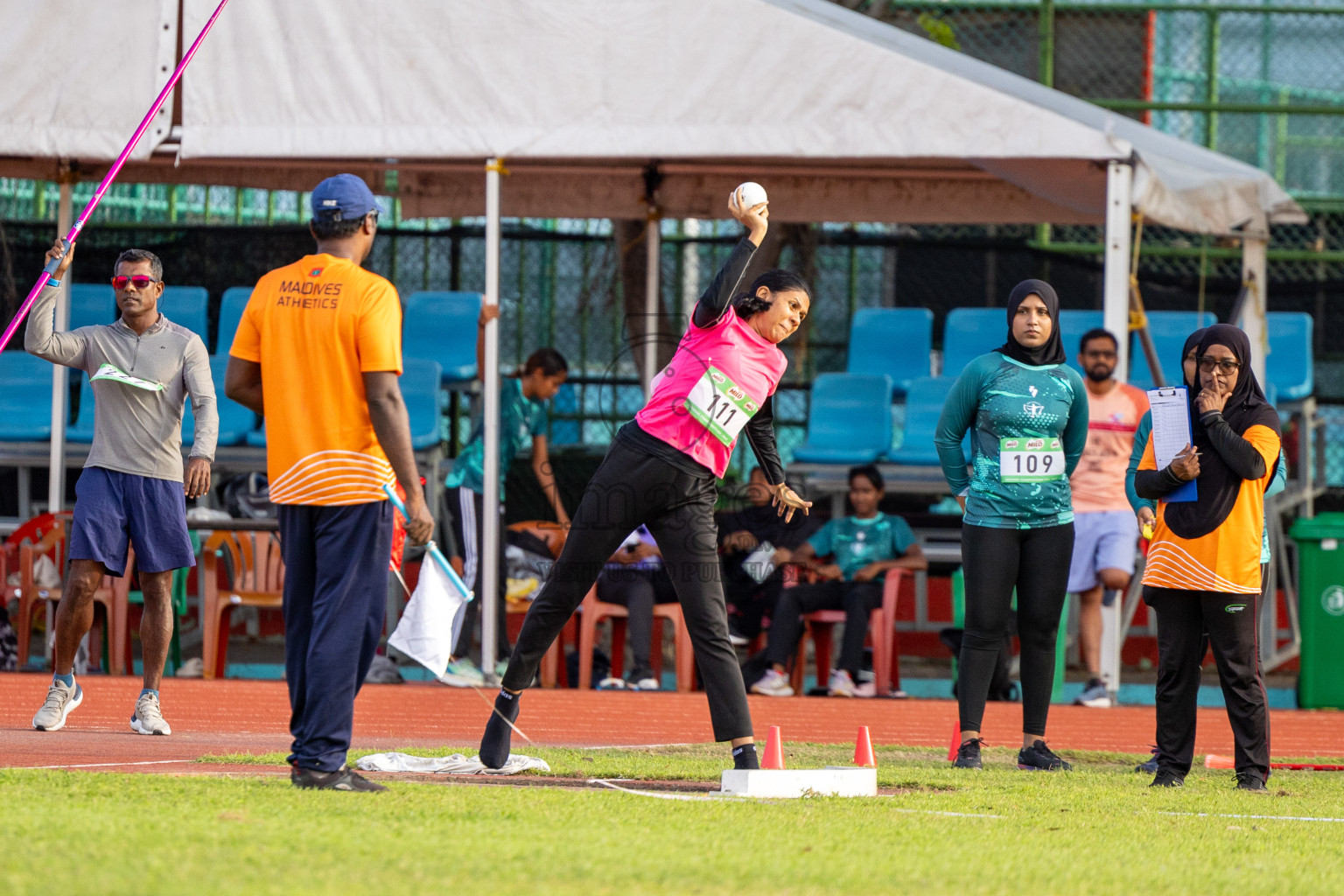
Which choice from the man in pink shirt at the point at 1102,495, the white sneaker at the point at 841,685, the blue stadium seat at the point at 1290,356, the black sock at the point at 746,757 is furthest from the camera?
the blue stadium seat at the point at 1290,356

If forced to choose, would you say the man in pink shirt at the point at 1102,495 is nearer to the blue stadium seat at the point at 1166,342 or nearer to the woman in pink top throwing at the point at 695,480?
the blue stadium seat at the point at 1166,342

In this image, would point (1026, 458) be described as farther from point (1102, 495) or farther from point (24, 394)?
point (24, 394)

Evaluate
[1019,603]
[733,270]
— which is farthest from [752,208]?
[1019,603]

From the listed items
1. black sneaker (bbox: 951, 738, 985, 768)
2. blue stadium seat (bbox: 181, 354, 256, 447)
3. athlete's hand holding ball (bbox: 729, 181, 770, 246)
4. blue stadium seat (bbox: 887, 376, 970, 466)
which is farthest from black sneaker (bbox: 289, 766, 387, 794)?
blue stadium seat (bbox: 887, 376, 970, 466)

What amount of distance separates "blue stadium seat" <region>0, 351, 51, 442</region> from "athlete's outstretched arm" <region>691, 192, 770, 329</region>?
7.32m

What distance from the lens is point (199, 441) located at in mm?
6918

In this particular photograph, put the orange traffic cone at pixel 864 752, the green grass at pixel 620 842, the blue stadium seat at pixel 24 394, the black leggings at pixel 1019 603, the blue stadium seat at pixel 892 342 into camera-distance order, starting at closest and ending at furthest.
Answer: the green grass at pixel 620 842
the orange traffic cone at pixel 864 752
the black leggings at pixel 1019 603
the blue stadium seat at pixel 24 394
the blue stadium seat at pixel 892 342

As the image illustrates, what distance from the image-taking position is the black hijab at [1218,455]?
5.79m

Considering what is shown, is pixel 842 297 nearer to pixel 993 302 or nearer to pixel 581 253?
pixel 993 302

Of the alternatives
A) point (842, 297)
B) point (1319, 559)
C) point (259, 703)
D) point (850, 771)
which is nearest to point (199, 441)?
point (259, 703)

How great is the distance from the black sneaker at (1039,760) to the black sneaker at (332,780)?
8.89 ft

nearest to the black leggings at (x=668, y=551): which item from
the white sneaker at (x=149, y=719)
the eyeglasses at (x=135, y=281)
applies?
the white sneaker at (x=149, y=719)

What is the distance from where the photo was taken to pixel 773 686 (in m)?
9.46

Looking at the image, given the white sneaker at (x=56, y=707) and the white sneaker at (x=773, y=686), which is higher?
the white sneaker at (x=56, y=707)
